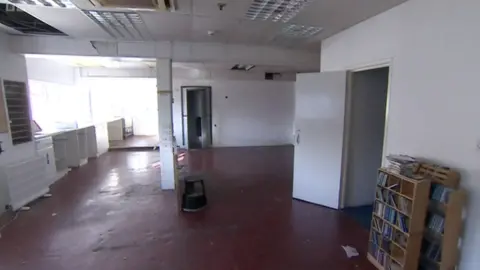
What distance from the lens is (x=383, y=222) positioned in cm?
252

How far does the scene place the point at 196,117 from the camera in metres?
8.70

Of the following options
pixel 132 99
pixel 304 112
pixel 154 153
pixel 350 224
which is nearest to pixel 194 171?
pixel 154 153

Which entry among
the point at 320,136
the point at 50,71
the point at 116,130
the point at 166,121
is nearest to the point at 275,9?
the point at 320,136

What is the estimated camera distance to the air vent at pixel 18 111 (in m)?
3.88

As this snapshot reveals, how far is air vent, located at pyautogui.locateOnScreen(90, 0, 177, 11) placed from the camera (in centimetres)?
250

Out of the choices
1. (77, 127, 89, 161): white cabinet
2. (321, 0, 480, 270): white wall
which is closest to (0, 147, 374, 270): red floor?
(321, 0, 480, 270): white wall

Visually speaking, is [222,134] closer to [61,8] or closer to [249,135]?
[249,135]

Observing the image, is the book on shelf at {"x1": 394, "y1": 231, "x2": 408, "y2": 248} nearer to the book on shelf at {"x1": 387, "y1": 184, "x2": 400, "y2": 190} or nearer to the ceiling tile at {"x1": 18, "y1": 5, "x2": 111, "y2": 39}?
the book on shelf at {"x1": 387, "y1": 184, "x2": 400, "y2": 190}

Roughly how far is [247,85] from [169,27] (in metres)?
5.46

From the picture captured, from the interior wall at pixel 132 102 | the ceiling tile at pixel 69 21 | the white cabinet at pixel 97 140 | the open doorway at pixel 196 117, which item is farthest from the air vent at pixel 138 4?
the interior wall at pixel 132 102

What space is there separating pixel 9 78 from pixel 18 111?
485mm

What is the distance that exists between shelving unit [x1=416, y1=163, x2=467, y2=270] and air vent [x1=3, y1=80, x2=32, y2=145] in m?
5.11

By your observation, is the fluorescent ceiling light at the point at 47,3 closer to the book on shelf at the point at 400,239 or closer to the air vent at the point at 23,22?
the air vent at the point at 23,22

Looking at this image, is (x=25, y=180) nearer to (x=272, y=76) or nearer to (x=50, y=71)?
(x=50, y=71)
